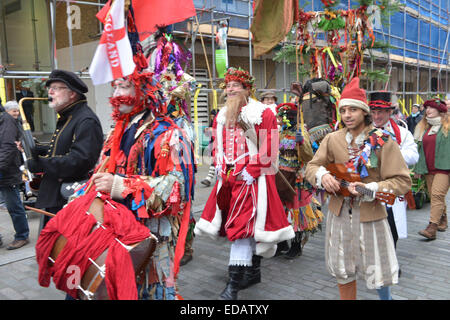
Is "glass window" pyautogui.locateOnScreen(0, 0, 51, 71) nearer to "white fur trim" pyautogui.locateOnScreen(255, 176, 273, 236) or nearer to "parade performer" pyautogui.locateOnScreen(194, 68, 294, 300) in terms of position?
"parade performer" pyautogui.locateOnScreen(194, 68, 294, 300)

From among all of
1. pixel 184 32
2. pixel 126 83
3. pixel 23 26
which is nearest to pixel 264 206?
pixel 126 83

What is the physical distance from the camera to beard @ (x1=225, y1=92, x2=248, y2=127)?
4.05 m

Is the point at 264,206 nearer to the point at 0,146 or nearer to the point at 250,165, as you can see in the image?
the point at 250,165

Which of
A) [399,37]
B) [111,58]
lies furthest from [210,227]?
[399,37]

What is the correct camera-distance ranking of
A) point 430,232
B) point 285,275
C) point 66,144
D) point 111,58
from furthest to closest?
point 430,232, point 285,275, point 66,144, point 111,58

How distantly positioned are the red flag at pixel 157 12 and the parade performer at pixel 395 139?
208 centimetres

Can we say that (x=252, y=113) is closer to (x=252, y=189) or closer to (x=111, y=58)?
(x=252, y=189)

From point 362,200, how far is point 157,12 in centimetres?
214

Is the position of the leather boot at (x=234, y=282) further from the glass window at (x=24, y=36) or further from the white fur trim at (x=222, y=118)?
the glass window at (x=24, y=36)

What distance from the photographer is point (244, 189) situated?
3887 mm

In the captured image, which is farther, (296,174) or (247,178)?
(296,174)

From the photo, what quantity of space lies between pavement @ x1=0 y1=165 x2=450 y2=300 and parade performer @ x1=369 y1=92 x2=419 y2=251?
614 millimetres

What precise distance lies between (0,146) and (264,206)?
3.75 meters

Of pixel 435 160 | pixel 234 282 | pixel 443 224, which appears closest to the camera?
pixel 234 282
